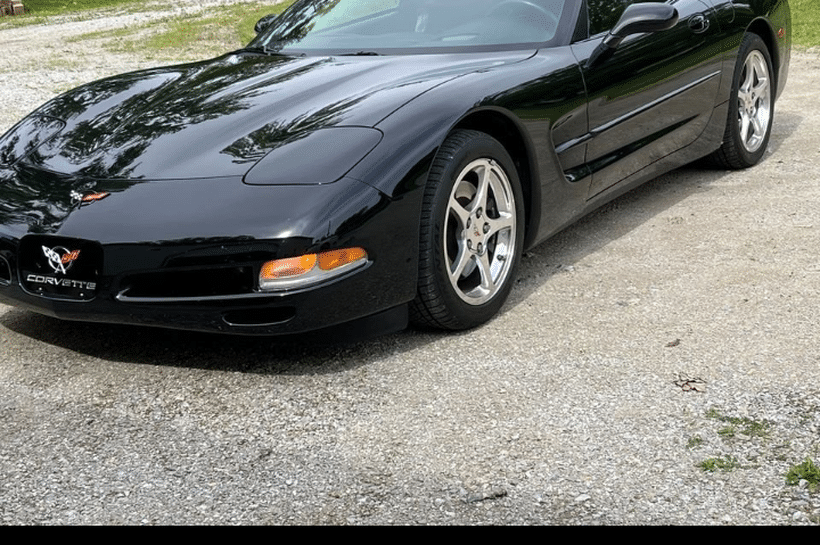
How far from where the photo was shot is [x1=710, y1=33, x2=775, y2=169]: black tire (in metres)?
6.00

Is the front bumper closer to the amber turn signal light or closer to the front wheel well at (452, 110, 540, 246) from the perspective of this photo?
the amber turn signal light

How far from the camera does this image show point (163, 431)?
3.32 m

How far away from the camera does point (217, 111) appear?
4.08 m

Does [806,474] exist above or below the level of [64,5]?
above

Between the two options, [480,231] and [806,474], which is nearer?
[806,474]

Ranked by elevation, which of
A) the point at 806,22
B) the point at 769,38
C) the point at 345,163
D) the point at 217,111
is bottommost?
the point at 806,22

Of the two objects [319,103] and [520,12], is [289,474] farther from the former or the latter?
[520,12]

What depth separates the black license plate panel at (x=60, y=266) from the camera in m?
3.55

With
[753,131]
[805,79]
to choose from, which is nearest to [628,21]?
[753,131]

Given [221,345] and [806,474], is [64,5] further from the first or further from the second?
[806,474]

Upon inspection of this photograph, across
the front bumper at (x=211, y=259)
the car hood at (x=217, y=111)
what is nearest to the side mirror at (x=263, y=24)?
the car hood at (x=217, y=111)

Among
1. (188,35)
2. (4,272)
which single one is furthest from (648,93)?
(188,35)

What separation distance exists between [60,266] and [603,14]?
8.92 ft

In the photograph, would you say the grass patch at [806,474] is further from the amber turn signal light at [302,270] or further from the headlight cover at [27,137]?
the headlight cover at [27,137]
